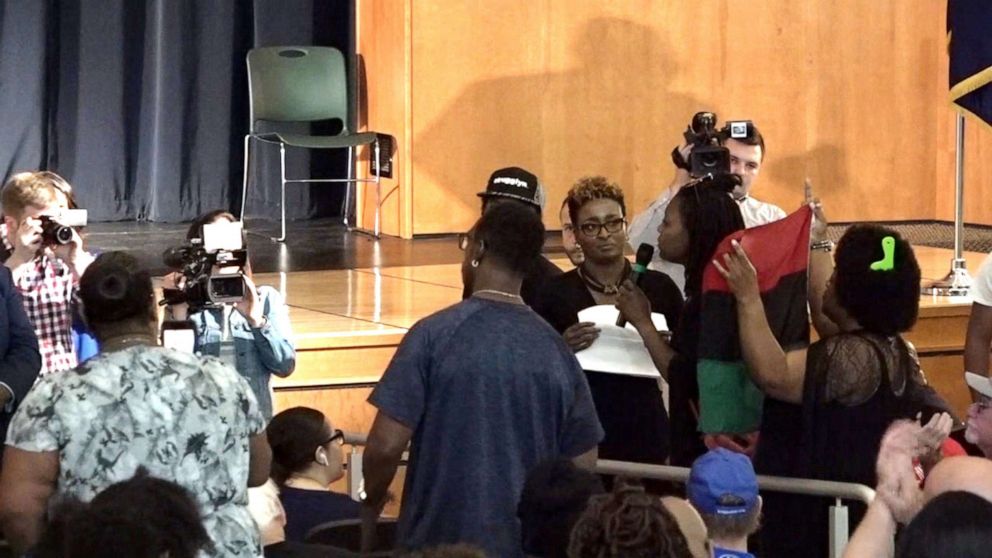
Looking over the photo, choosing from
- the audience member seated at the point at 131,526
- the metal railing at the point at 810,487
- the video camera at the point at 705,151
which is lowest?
the metal railing at the point at 810,487

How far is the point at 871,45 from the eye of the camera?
8.88 meters

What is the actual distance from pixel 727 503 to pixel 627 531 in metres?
0.58

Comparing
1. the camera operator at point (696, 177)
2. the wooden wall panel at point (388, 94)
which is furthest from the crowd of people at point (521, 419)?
the wooden wall panel at point (388, 94)

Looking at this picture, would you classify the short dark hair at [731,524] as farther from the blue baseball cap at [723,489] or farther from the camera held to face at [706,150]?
the camera held to face at [706,150]

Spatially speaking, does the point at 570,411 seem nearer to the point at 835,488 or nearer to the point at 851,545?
the point at 835,488

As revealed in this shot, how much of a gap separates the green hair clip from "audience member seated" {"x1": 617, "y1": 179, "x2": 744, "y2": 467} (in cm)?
52

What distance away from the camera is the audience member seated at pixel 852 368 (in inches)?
125

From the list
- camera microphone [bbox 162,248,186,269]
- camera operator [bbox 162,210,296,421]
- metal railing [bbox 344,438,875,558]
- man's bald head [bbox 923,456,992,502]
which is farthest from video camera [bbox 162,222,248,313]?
man's bald head [bbox 923,456,992,502]

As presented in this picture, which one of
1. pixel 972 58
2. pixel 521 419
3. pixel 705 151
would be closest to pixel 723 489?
pixel 521 419

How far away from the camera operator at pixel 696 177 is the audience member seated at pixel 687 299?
2.18ft

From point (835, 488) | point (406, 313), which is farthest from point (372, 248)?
point (835, 488)

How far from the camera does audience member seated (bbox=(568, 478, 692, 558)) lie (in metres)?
2.14

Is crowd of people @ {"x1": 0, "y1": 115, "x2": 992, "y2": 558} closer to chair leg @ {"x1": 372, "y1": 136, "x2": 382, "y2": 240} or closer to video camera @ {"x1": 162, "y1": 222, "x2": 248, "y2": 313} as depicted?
video camera @ {"x1": 162, "y1": 222, "x2": 248, "y2": 313}

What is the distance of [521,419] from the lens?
2.97 metres
